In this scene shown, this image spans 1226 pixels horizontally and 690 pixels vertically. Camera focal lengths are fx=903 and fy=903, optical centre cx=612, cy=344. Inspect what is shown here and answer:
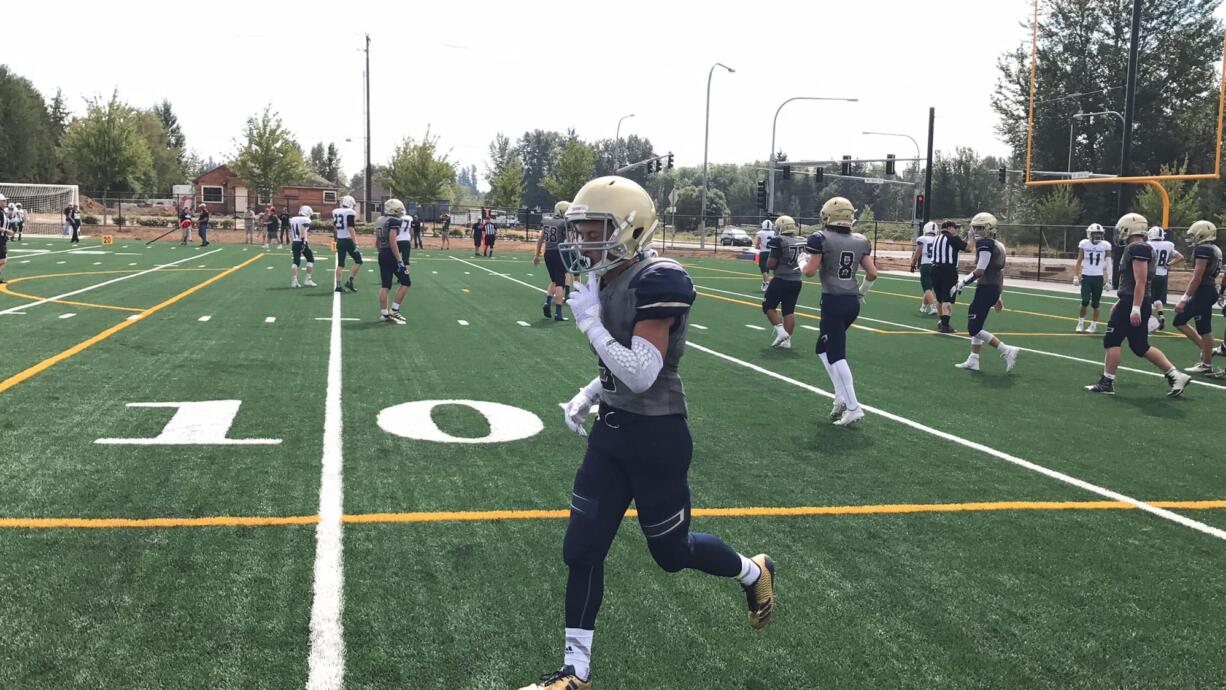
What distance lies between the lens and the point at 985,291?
1138 centimetres

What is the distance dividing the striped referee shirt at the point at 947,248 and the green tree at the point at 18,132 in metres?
81.8

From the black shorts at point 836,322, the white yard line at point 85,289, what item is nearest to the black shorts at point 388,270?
the white yard line at point 85,289

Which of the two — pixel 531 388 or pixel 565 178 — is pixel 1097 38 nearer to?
pixel 565 178

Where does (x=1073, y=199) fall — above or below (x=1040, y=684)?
above

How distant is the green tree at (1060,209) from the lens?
54938 millimetres

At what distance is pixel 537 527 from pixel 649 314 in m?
2.29

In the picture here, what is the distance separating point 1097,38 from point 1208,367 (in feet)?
192

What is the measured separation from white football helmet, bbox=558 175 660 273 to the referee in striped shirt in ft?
43.1

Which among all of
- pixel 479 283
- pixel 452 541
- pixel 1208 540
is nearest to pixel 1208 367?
pixel 1208 540

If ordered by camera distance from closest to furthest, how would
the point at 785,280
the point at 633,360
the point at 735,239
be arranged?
the point at 633,360 < the point at 785,280 < the point at 735,239

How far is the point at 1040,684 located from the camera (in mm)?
3463

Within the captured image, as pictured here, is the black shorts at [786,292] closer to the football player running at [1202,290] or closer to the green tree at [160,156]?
the football player running at [1202,290]

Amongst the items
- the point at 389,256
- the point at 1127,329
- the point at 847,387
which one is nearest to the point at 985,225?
the point at 1127,329

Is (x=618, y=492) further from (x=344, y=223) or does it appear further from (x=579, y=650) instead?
(x=344, y=223)
